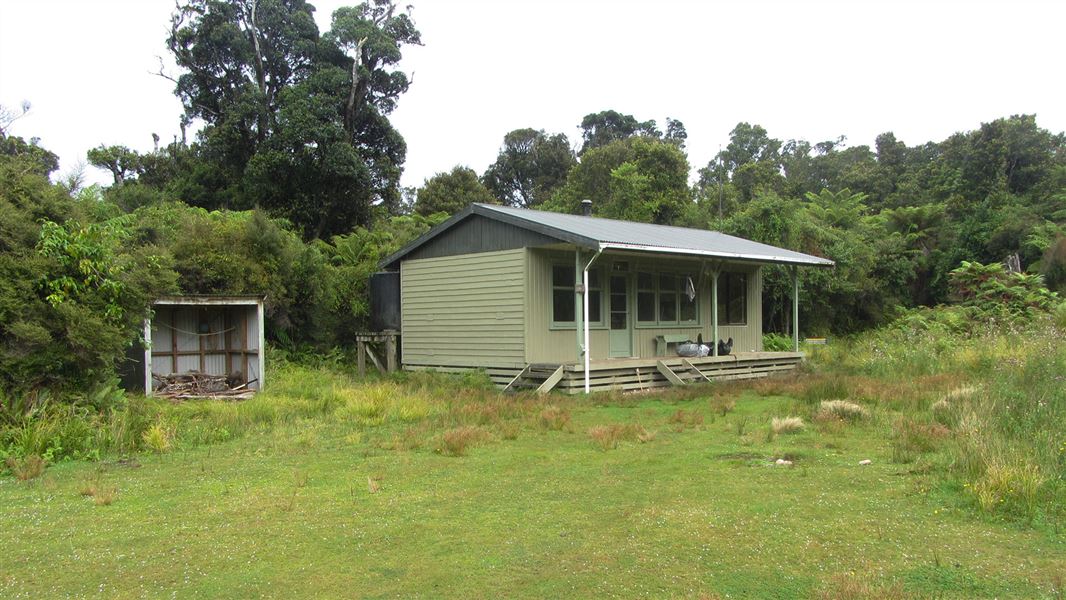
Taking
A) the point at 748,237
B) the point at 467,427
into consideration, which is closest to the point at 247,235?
the point at 467,427

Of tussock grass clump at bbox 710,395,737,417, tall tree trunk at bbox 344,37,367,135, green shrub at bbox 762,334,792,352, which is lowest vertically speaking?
tussock grass clump at bbox 710,395,737,417

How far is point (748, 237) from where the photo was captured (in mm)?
25562

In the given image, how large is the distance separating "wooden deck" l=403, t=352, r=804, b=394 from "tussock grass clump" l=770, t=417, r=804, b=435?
4.85 meters

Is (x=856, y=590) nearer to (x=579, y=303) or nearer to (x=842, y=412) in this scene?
(x=842, y=412)

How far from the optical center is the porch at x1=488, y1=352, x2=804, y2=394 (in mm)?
13539

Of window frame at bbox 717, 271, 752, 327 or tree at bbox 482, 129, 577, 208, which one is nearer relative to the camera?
window frame at bbox 717, 271, 752, 327

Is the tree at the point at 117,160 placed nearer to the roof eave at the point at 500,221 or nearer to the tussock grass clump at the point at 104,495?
the roof eave at the point at 500,221

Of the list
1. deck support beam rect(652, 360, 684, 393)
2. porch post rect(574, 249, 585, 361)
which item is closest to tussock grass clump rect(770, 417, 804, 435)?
porch post rect(574, 249, 585, 361)

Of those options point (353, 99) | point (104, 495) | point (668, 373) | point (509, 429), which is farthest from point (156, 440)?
point (353, 99)

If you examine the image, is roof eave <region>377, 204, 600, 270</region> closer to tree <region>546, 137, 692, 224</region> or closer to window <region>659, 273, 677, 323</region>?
window <region>659, 273, 677, 323</region>

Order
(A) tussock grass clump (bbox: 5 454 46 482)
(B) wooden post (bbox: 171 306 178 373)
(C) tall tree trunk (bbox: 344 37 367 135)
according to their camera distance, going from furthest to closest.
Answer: (C) tall tree trunk (bbox: 344 37 367 135)
(B) wooden post (bbox: 171 306 178 373)
(A) tussock grass clump (bbox: 5 454 46 482)

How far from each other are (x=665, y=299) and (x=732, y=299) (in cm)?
268

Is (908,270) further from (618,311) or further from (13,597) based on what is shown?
(13,597)

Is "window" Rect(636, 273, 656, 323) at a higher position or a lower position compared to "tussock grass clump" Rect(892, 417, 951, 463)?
higher
